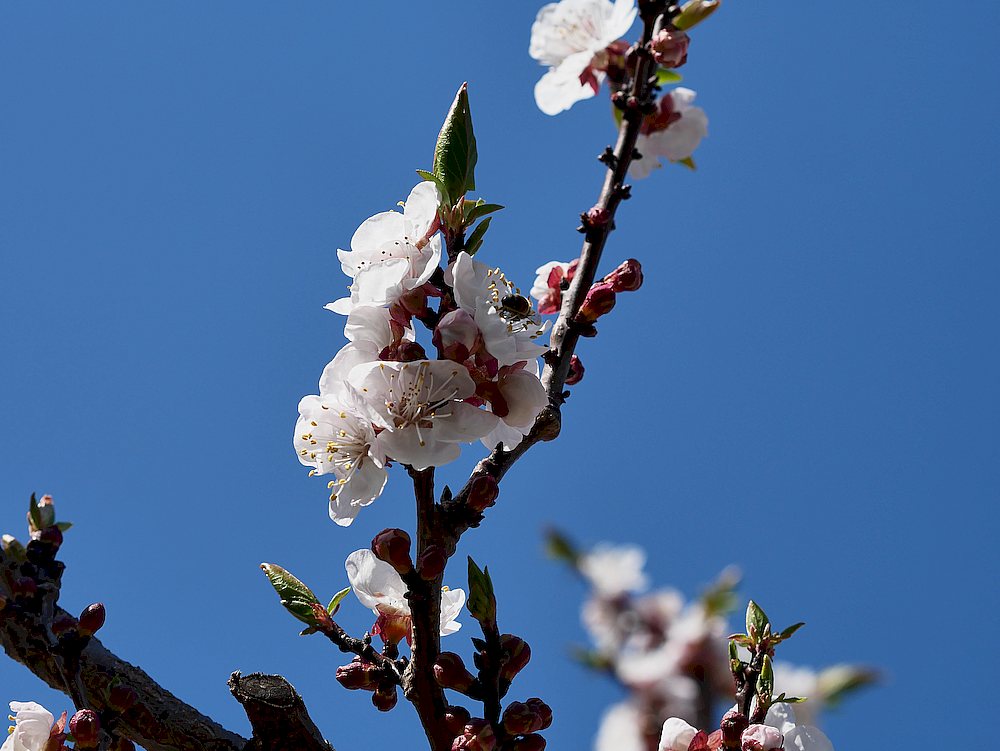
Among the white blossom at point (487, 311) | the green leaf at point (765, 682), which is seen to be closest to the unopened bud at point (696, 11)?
the white blossom at point (487, 311)

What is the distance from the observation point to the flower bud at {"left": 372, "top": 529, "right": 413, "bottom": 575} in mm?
1199

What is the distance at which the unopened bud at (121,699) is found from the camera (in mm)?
1482

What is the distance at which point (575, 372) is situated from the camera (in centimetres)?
153

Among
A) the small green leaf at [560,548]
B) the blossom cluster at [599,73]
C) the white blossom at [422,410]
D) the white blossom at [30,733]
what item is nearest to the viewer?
the white blossom at [422,410]

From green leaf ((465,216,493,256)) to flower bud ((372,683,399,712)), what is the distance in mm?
721

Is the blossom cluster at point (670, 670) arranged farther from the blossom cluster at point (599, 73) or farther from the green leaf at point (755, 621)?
the blossom cluster at point (599, 73)

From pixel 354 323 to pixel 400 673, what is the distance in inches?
22.9

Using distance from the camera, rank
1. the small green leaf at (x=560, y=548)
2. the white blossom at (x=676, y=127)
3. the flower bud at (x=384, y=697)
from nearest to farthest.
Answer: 1. the flower bud at (x=384, y=697)
2. the white blossom at (x=676, y=127)
3. the small green leaf at (x=560, y=548)

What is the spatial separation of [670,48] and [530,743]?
1197 mm

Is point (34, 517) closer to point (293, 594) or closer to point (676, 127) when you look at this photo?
point (293, 594)

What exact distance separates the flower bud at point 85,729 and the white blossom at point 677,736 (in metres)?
0.95

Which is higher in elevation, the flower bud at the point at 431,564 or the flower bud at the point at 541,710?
the flower bud at the point at 431,564

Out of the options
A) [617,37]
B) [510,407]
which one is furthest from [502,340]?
[617,37]

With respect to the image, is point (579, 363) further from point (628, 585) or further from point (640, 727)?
point (628, 585)
